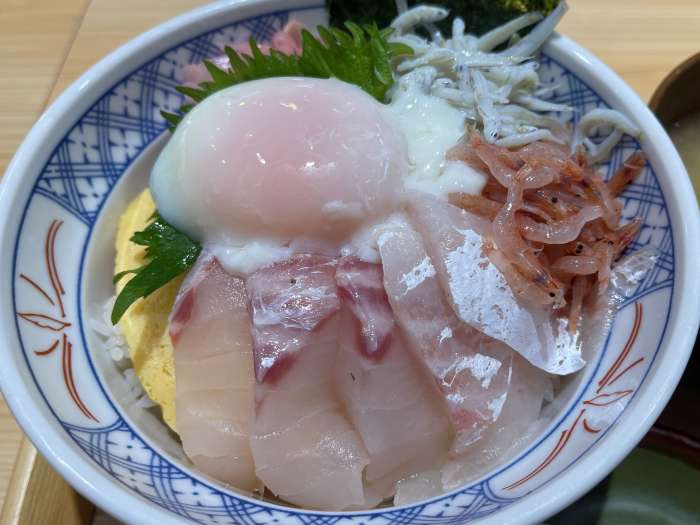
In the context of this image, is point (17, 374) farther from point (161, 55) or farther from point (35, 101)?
point (35, 101)

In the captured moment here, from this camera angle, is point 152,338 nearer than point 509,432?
No

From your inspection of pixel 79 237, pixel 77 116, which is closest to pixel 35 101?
pixel 77 116

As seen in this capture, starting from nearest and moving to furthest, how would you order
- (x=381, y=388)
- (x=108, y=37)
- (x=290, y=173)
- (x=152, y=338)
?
(x=381, y=388), (x=290, y=173), (x=152, y=338), (x=108, y=37)

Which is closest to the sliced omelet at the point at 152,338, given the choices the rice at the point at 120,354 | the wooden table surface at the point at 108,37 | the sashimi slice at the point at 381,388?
the rice at the point at 120,354

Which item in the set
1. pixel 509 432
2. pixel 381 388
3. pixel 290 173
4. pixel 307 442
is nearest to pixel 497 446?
pixel 509 432

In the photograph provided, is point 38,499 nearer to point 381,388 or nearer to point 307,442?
point 307,442

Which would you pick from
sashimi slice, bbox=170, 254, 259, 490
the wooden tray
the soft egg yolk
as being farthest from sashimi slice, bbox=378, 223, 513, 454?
the wooden tray

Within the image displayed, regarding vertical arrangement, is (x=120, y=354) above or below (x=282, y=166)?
below
